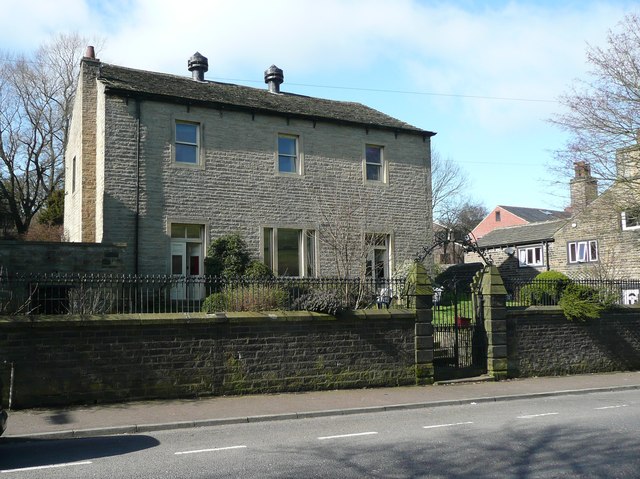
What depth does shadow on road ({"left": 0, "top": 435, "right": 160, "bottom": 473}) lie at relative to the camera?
7.48 metres

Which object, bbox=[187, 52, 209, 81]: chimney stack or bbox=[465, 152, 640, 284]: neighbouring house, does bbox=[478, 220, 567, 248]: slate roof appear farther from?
bbox=[187, 52, 209, 81]: chimney stack

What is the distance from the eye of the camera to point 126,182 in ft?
66.4

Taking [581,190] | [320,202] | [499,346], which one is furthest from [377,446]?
[581,190]

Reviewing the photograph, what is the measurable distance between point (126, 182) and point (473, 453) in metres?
15.8

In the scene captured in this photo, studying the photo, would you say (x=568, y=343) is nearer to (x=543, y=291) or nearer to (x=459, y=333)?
(x=543, y=291)

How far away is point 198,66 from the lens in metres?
24.8

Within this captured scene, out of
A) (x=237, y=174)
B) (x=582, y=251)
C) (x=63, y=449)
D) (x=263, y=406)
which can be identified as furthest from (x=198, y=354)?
(x=582, y=251)

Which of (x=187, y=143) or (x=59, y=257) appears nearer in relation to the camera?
(x=59, y=257)

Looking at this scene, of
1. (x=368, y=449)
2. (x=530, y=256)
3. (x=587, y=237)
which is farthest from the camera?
(x=530, y=256)

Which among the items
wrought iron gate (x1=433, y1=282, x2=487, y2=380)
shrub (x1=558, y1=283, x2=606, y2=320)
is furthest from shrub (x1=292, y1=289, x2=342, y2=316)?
shrub (x1=558, y1=283, x2=606, y2=320)

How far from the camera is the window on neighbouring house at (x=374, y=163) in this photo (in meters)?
24.9

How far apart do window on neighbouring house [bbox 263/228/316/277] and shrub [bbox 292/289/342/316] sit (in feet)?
29.9

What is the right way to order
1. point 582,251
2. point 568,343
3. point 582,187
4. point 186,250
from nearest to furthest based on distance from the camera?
point 568,343, point 186,250, point 582,187, point 582,251

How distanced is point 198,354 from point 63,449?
3.94 m
